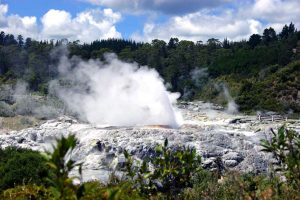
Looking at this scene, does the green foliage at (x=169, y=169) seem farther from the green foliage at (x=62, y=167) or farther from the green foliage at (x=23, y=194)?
the green foliage at (x=62, y=167)

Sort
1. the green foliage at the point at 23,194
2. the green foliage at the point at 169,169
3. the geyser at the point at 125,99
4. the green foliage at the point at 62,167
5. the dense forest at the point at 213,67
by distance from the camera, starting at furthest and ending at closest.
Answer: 1. the dense forest at the point at 213,67
2. the geyser at the point at 125,99
3. the green foliage at the point at 23,194
4. the green foliage at the point at 169,169
5. the green foliage at the point at 62,167

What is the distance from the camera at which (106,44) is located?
111m

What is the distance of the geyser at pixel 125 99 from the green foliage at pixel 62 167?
2693 centimetres

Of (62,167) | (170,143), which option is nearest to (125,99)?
(170,143)

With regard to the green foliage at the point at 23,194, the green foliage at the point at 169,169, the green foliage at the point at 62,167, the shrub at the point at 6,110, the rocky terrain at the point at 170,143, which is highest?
the green foliage at the point at 62,167

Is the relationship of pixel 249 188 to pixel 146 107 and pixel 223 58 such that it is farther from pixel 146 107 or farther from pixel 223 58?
pixel 223 58

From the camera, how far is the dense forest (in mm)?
55281

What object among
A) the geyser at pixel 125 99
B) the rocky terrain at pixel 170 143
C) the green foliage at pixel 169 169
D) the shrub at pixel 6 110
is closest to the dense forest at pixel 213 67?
the shrub at pixel 6 110

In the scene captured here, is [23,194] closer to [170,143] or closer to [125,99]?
[170,143]

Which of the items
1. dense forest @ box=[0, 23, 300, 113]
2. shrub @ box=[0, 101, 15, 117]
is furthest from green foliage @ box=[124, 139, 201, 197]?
dense forest @ box=[0, 23, 300, 113]

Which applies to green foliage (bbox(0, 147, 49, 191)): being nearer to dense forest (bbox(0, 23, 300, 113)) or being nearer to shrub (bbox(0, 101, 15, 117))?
shrub (bbox(0, 101, 15, 117))

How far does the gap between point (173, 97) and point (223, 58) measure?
130ft

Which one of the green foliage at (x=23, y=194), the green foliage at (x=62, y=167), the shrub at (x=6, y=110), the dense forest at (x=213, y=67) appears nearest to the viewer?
the green foliage at (x=62, y=167)

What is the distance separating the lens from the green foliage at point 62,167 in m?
3.22
